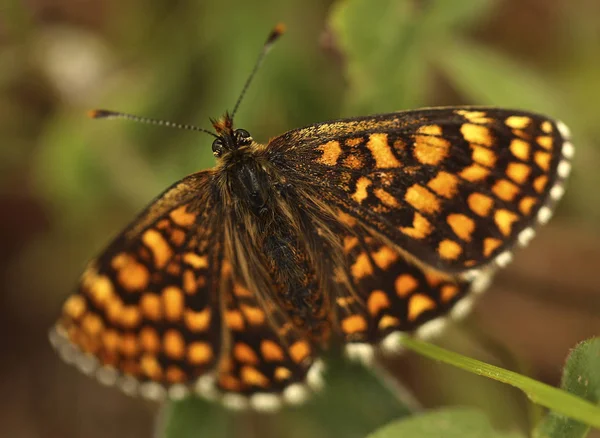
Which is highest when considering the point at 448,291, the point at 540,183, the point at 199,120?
the point at 199,120

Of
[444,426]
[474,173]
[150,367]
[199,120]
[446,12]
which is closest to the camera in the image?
[444,426]

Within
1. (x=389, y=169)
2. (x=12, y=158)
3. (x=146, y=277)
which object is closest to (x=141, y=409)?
(x=12, y=158)

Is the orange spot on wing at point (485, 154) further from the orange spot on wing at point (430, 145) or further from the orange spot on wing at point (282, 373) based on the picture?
the orange spot on wing at point (282, 373)

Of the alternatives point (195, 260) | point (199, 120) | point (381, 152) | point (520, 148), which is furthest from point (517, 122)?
point (199, 120)

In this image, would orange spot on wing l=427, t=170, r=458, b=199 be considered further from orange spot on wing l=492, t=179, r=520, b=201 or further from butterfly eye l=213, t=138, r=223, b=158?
butterfly eye l=213, t=138, r=223, b=158

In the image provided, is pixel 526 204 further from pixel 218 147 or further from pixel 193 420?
pixel 193 420

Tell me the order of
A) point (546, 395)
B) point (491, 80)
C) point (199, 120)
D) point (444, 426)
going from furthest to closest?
point (199, 120) → point (491, 80) → point (444, 426) → point (546, 395)

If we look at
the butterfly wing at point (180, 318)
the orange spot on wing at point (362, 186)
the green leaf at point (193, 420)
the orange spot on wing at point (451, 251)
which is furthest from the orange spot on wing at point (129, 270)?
the orange spot on wing at point (451, 251)
